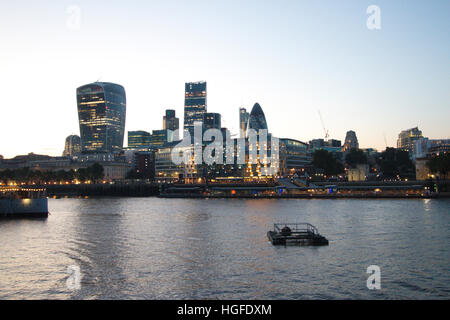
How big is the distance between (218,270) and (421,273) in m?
17.2

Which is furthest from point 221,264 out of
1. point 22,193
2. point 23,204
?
point 22,193

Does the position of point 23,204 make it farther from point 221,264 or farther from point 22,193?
point 221,264

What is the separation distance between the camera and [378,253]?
44344 mm

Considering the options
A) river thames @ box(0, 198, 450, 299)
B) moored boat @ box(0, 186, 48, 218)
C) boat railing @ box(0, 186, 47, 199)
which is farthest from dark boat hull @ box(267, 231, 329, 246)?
boat railing @ box(0, 186, 47, 199)

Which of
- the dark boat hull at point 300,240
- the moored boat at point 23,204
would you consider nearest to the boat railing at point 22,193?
the moored boat at point 23,204

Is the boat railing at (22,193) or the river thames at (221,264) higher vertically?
the boat railing at (22,193)

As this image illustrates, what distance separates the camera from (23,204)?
94.6 meters

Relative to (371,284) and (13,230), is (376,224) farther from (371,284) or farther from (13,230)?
(13,230)

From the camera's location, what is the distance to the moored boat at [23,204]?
93.6 m

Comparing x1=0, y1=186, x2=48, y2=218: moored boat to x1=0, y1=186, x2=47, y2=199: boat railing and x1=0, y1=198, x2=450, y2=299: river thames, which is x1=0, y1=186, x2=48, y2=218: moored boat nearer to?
x1=0, y1=186, x2=47, y2=199: boat railing

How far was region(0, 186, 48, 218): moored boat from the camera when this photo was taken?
93.6 m

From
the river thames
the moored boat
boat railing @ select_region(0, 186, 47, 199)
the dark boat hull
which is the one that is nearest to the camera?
the river thames

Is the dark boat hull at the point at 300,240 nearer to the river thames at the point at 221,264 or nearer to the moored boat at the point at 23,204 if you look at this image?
the river thames at the point at 221,264

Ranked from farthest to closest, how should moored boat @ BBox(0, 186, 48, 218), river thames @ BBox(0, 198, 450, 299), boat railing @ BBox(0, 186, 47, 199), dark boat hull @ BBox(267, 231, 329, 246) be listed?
boat railing @ BBox(0, 186, 47, 199)
moored boat @ BBox(0, 186, 48, 218)
dark boat hull @ BBox(267, 231, 329, 246)
river thames @ BBox(0, 198, 450, 299)
